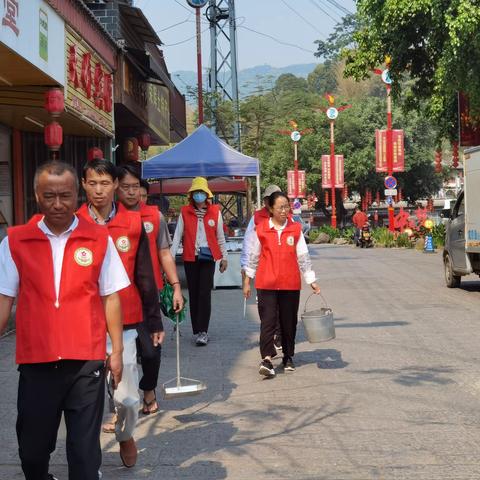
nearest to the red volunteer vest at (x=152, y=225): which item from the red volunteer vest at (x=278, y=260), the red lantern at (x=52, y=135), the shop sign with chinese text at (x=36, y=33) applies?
the red volunteer vest at (x=278, y=260)

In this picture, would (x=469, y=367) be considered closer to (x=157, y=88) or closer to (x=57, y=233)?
(x=57, y=233)

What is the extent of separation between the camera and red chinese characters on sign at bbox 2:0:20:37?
9.78 m

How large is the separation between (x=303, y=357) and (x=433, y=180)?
55513 mm

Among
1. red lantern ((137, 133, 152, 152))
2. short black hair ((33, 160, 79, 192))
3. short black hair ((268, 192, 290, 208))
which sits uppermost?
red lantern ((137, 133, 152, 152))

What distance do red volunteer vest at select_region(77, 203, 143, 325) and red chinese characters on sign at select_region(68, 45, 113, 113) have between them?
928 centimetres

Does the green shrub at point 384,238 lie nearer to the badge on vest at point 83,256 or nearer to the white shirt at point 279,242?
the white shirt at point 279,242

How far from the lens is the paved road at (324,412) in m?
4.90

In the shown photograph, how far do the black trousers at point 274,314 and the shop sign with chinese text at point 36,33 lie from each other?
176 inches

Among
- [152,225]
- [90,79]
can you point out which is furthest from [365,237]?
[152,225]

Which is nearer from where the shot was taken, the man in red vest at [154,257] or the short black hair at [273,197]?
the man in red vest at [154,257]

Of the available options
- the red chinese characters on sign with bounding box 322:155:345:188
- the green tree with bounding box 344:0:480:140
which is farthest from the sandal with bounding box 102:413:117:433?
the red chinese characters on sign with bounding box 322:155:345:188

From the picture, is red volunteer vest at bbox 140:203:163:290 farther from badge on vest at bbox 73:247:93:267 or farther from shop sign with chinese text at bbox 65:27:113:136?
shop sign with chinese text at bbox 65:27:113:136

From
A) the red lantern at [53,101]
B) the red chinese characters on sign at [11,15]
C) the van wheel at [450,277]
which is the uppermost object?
the red chinese characters on sign at [11,15]

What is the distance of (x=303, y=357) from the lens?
8.67m
